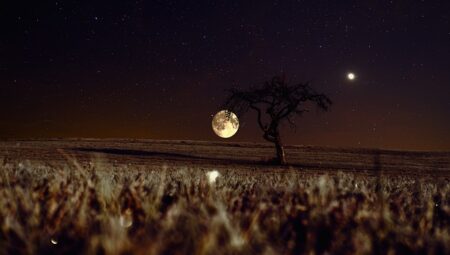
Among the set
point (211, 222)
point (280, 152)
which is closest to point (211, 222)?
point (211, 222)

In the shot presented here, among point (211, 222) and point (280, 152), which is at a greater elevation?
point (280, 152)

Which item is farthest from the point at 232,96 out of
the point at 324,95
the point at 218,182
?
the point at 218,182

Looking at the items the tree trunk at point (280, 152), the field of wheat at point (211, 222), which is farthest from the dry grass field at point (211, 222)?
the tree trunk at point (280, 152)

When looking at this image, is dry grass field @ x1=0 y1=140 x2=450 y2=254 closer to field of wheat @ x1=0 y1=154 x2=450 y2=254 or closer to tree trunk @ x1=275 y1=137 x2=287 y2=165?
field of wheat @ x1=0 y1=154 x2=450 y2=254

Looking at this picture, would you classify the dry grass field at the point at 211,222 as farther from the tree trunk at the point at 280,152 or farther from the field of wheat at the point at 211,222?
the tree trunk at the point at 280,152

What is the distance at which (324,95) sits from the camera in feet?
129

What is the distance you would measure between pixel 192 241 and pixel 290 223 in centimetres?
82

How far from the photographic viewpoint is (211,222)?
2168 millimetres

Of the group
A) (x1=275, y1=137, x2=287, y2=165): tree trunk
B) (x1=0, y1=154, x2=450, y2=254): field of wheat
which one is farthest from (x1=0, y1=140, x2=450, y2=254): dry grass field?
(x1=275, y1=137, x2=287, y2=165): tree trunk

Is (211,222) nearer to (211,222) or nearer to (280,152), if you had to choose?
(211,222)

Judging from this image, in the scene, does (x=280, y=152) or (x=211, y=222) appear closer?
(x=211, y=222)

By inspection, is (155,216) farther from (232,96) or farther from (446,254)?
(232,96)

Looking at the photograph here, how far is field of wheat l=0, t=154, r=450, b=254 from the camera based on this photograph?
198cm

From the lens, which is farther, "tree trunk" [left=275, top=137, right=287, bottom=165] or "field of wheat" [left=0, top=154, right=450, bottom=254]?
"tree trunk" [left=275, top=137, right=287, bottom=165]
